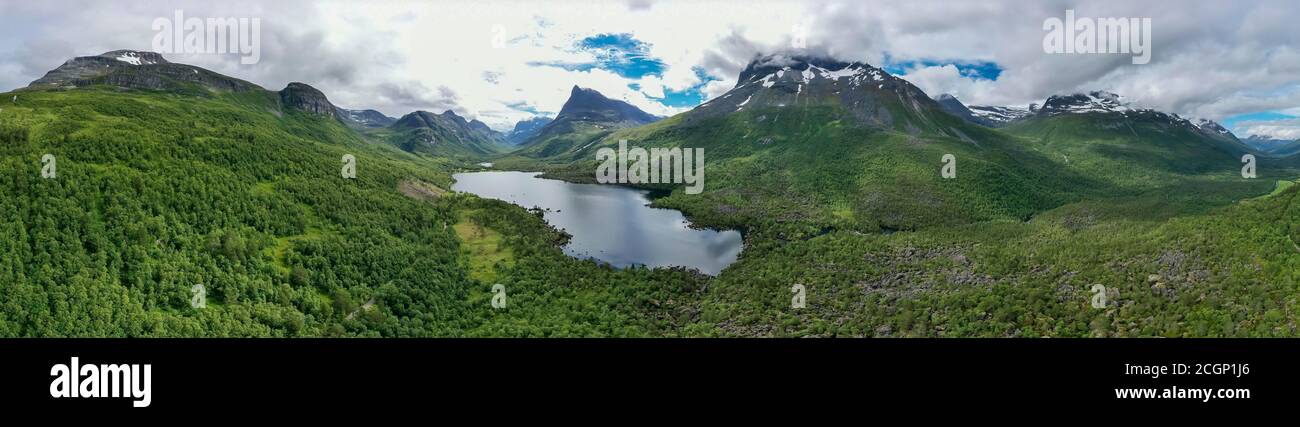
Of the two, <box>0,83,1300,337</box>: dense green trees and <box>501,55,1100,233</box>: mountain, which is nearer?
<box>0,83,1300,337</box>: dense green trees

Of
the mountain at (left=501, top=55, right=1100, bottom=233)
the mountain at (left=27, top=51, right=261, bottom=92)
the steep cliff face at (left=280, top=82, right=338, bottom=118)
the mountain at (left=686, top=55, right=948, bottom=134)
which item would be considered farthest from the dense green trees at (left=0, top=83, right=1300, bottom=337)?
the steep cliff face at (left=280, top=82, right=338, bottom=118)

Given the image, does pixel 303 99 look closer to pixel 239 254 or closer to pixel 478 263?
pixel 478 263

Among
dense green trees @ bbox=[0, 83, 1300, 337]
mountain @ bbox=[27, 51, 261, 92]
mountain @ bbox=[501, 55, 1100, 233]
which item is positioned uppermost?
mountain @ bbox=[27, 51, 261, 92]

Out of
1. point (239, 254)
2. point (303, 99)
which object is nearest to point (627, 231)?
point (239, 254)

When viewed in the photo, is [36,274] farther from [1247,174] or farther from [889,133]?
[1247,174]

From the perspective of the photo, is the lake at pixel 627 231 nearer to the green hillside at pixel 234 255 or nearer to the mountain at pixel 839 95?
the green hillside at pixel 234 255

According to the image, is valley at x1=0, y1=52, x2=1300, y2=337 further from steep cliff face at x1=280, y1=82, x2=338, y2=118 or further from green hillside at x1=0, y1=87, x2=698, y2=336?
steep cliff face at x1=280, y1=82, x2=338, y2=118

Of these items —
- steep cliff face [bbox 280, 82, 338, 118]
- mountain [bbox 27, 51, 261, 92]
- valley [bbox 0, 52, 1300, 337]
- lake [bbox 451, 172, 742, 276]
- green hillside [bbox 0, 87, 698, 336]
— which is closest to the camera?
green hillside [bbox 0, 87, 698, 336]
